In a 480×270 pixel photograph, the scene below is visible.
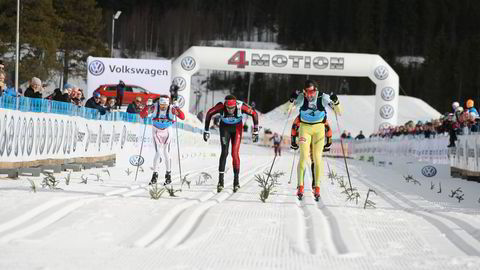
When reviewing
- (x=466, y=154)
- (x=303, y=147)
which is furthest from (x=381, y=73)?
(x=303, y=147)

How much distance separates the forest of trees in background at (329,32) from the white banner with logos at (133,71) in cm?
5343

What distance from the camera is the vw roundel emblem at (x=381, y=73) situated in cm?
3369

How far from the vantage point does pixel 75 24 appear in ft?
194

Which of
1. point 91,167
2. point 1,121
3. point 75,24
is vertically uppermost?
point 75,24

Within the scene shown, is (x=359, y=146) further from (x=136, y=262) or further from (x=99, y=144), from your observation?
(x=136, y=262)

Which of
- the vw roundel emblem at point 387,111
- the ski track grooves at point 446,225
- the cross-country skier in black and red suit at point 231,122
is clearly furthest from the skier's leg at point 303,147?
the vw roundel emblem at point 387,111

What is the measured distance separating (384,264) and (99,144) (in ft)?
38.7

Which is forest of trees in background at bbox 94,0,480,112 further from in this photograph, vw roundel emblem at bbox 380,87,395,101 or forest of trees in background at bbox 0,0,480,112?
vw roundel emblem at bbox 380,87,395,101

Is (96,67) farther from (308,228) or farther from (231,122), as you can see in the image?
(308,228)

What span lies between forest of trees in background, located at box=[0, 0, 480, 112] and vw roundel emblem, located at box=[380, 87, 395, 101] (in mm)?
48255

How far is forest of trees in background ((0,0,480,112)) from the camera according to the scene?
8831 centimetres

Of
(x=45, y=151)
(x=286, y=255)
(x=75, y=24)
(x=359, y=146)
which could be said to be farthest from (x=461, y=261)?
(x=75, y=24)

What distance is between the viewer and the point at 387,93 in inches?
1341

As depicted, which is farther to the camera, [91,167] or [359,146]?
[359,146]
